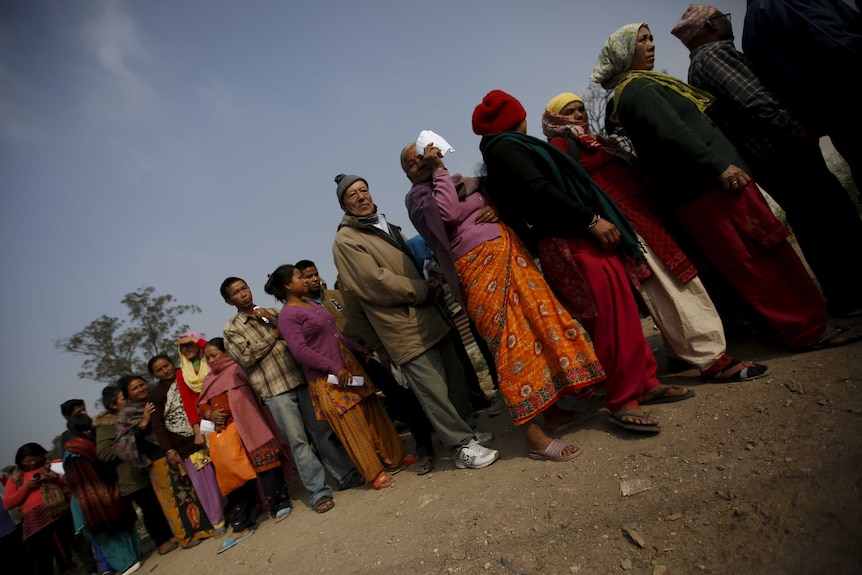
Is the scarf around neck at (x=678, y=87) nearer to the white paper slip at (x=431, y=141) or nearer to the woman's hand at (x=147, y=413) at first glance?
the white paper slip at (x=431, y=141)

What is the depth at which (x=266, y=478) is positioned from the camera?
415 cm

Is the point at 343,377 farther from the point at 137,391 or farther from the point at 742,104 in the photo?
the point at 742,104

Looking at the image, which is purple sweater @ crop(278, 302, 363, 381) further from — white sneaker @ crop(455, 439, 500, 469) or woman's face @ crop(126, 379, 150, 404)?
woman's face @ crop(126, 379, 150, 404)

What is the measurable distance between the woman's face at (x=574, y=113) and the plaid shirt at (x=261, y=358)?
2974 mm

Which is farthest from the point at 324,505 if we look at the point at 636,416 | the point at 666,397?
the point at 666,397

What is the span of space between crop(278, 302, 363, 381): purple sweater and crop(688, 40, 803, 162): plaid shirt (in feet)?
10.4

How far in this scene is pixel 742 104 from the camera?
108 inches

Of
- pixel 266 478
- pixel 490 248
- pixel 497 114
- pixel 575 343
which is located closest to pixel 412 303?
pixel 490 248

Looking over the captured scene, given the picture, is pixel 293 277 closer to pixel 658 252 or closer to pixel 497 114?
pixel 497 114

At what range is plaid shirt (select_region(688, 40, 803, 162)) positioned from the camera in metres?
2.67

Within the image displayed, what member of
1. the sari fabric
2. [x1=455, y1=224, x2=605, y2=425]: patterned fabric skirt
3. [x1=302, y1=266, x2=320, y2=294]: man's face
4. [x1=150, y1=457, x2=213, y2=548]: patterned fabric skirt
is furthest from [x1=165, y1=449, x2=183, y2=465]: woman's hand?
[x1=455, y1=224, x2=605, y2=425]: patterned fabric skirt

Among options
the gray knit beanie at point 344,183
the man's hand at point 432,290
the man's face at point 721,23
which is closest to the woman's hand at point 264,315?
the gray knit beanie at point 344,183

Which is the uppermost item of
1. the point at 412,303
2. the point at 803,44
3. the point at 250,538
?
the point at 803,44

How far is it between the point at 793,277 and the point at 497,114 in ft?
6.37
